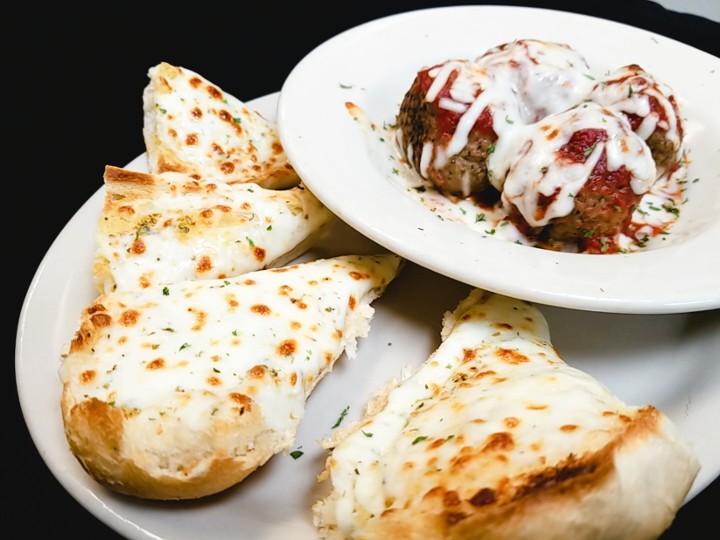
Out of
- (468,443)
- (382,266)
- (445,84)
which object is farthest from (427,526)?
(445,84)

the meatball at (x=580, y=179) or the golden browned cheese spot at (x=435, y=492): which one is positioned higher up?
the meatball at (x=580, y=179)

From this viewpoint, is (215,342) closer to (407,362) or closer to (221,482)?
(221,482)

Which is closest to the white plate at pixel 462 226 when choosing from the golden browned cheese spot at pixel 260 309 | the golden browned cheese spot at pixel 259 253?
the golden browned cheese spot at pixel 259 253

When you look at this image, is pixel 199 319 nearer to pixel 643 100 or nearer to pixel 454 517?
pixel 454 517

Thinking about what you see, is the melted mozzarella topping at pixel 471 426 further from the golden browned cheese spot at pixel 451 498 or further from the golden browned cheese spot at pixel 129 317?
the golden browned cheese spot at pixel 129 317

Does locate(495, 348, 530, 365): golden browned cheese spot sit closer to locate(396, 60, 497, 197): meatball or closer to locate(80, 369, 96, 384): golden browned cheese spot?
locate(396, 60, 497, 197): meatball

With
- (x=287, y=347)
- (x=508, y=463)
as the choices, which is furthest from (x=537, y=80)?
(x=508, y=463)

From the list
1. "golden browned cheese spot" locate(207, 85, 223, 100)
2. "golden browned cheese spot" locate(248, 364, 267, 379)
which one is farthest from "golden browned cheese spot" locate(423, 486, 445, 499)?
"golden browned cheese spot" locate(207, 85, 223, 100)
